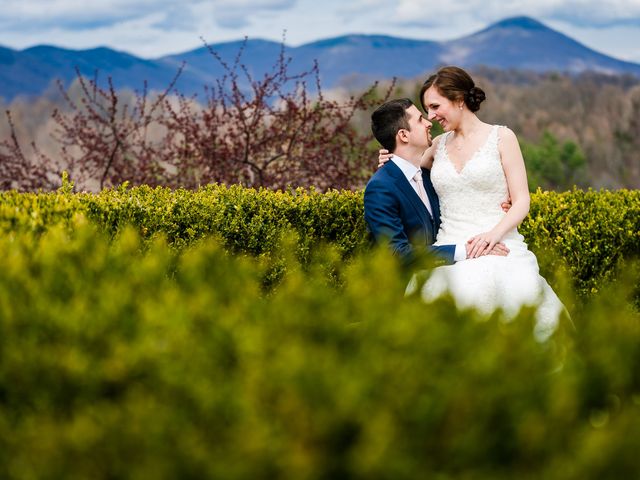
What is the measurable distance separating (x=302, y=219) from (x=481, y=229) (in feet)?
7.04

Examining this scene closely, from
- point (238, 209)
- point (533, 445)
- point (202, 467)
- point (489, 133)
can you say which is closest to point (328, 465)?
point (202, 467)

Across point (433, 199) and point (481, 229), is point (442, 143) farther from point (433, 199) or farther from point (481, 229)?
point (481, 229)

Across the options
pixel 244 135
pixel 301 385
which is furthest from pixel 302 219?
pixel 244 135

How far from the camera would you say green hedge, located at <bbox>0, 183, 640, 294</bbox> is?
20.6 feet

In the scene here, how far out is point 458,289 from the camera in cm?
503

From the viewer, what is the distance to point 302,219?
7141mm

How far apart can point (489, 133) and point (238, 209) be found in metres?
2.42

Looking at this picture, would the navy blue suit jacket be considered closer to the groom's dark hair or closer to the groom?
the groom

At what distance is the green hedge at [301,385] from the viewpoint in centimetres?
190

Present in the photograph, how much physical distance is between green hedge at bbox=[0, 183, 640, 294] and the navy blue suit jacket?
148cm

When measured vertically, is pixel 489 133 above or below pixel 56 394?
above

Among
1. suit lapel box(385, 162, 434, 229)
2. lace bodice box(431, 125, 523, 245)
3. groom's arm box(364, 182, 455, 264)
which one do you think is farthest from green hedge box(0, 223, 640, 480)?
lace bodice box(431, 125, 523, 245)

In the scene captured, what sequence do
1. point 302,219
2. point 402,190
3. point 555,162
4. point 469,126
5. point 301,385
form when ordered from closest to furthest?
point 301,385 < point 402,190 < point 469,126 < point 302,219 < point 555,162

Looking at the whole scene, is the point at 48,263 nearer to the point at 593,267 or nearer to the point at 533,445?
the point at 533,445
